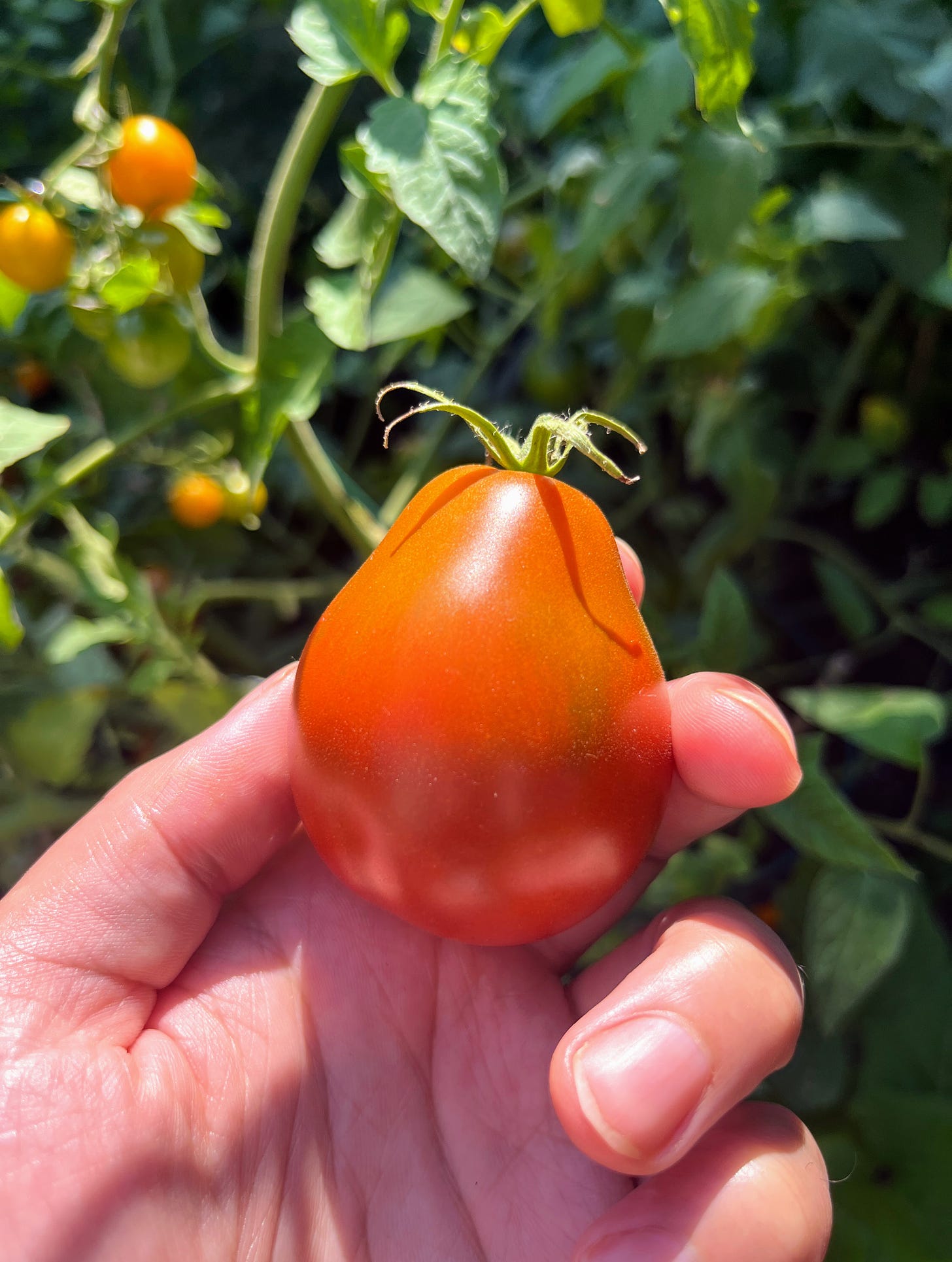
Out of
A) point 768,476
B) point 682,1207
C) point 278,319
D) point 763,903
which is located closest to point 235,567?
point 278,319

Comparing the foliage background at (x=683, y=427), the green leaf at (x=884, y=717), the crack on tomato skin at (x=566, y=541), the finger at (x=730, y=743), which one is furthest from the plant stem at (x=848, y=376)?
the crack on tomato skin at (x=566, y=541)

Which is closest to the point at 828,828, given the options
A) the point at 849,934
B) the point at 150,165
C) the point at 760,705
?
the point at 849,934

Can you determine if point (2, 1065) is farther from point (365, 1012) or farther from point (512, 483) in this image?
point (512, 483)

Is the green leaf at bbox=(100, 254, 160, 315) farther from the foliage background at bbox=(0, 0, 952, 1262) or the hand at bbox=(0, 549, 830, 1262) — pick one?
the hand at bbox=(0, 549, 830, 1262)

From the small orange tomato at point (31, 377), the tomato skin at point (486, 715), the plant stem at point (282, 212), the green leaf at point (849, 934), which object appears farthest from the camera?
the small orange tomato at point (31, 377)

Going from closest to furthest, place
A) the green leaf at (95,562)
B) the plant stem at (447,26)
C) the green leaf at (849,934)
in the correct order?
the plant stem at (447,26) < the green leaf at (849,934) < the green leaf at (95,562)

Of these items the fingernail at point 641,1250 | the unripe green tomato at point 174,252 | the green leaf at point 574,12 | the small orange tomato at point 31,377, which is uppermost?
the green leaf at point 574,12

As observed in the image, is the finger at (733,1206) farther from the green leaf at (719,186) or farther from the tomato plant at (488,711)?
the green leaf at (719,186)

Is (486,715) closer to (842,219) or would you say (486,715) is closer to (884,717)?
(884,717)
